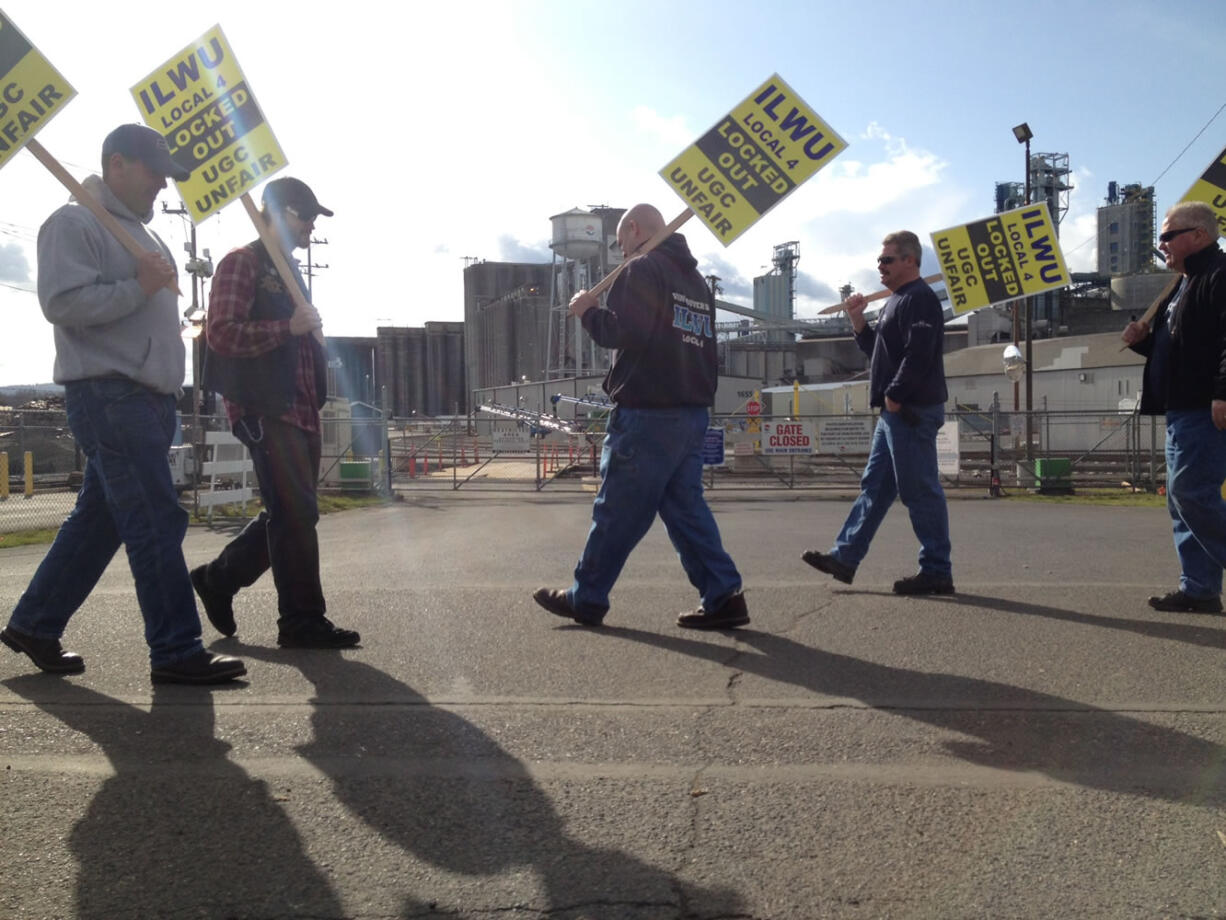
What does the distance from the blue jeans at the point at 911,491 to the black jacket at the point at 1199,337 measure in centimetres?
102

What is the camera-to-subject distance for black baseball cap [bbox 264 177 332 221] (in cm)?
418

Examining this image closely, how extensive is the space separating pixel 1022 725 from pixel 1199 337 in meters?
2.37

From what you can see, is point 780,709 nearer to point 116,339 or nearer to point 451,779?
point 451,779

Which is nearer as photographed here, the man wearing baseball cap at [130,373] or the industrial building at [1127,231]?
the man wearing baseball cap at [130,373]

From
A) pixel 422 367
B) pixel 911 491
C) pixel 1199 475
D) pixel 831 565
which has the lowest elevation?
pixel 831 565

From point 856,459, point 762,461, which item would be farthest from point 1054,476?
point 762,461

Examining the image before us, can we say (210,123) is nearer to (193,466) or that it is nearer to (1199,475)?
(1199,475)

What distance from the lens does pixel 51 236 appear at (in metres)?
3.42

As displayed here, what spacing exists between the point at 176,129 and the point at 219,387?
1.34 metres

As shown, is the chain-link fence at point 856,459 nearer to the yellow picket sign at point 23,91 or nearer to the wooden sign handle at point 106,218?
the yellow picket sign at point 23,91

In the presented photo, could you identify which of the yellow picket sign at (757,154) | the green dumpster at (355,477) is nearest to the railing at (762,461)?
the green dumpster at (355,477)

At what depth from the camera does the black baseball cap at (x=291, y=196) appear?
4.18 metres

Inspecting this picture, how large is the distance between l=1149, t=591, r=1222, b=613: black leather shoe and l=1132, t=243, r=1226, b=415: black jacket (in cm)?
85

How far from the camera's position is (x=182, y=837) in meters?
2.31
